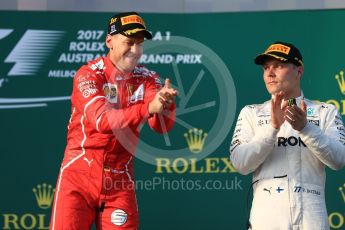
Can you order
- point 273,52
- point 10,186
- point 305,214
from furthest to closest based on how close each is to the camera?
point 10,186 → point 273,52 → point 305,214

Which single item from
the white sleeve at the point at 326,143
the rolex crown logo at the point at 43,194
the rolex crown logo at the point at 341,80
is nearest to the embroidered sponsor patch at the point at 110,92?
the white sleeve at the point at 326,143

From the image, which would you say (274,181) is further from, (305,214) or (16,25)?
(16,25)

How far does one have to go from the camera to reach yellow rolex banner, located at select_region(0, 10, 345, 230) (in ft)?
18.0

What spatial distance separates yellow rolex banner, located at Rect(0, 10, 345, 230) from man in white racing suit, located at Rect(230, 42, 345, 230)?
1482 millimetres

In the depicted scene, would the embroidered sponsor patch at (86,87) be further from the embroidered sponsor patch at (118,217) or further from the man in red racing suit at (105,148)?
the embroidered sponsor patch at (118,217)

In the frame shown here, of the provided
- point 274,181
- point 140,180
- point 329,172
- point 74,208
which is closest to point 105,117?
point 74,208

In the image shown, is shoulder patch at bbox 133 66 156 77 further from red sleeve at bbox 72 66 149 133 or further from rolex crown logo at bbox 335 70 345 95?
rolex crown logo at bbox 335 70 345 95

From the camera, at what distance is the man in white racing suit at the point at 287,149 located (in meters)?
3.73

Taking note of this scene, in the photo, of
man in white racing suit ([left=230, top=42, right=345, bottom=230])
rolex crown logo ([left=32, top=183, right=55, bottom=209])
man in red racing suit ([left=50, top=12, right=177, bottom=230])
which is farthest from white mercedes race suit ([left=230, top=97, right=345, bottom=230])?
rolex crown logo ([left=32, top=183, right=55, bottom=209])

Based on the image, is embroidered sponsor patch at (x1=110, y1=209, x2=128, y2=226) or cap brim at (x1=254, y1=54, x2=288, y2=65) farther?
embroidered sponsor patch at (x1=110, y1=209, x2=128, y2=226)

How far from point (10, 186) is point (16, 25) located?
3.72 feet

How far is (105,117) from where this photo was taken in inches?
151

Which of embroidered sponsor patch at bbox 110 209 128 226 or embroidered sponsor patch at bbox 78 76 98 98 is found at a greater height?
embroidered sponsor patch at bbox 78 76 98 98

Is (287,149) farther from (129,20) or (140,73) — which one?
(129,20)
